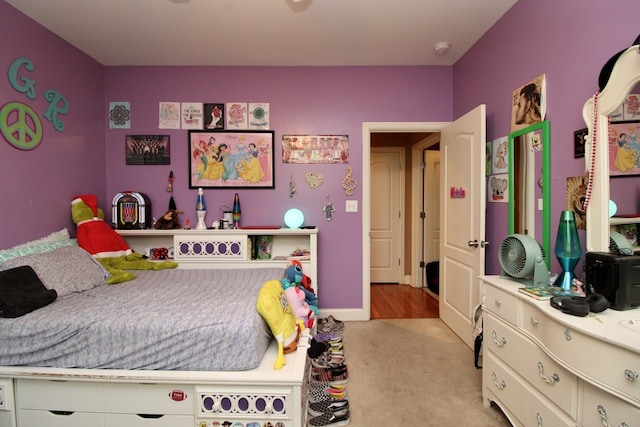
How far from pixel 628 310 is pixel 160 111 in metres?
3.73

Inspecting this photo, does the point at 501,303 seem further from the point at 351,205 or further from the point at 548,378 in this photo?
the point at 351,205

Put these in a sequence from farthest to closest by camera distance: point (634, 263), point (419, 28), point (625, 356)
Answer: point (419, 28) → point (634, 263) → point (625, 356)

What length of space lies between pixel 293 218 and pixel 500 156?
1.89 m

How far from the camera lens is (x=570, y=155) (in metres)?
1.69

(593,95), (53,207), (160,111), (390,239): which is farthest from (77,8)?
(390,239)

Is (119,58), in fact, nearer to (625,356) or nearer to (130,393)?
(130,393)

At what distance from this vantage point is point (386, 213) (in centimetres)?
462

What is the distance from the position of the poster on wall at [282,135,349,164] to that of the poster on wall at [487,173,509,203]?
137cm

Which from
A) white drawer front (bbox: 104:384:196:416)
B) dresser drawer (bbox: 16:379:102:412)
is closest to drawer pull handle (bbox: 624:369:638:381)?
white drawer front (bbox: 104:384:196:416)

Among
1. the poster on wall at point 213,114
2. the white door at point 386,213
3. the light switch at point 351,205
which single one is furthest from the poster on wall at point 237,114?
the white door at point 386,213

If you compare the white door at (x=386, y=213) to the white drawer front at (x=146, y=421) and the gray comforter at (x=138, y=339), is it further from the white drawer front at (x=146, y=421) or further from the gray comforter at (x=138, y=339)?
the white drawer front at (x=146, y=421)

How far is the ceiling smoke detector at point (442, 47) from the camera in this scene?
2643 millimetres

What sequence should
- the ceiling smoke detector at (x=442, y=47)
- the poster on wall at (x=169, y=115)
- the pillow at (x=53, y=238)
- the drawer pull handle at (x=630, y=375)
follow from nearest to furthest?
the drawer pull handle at (x=630, y=375) → the pillow at (x=53, y=238) → the ceiling smoke detector at (x=442, y=47) → the poster on wall at (x=169, y=115)

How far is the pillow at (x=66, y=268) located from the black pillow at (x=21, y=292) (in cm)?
8
